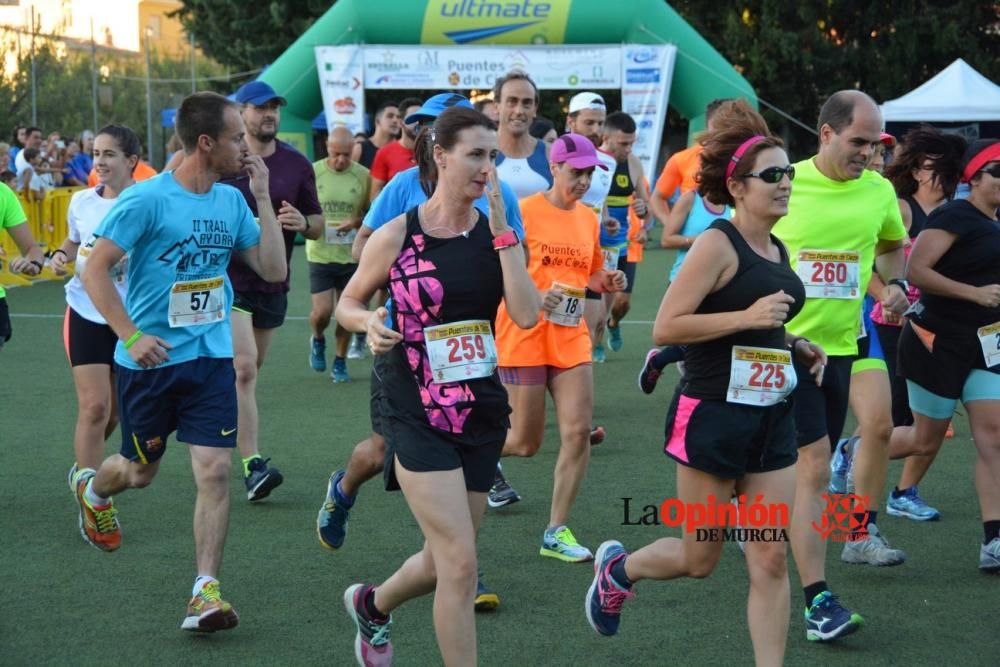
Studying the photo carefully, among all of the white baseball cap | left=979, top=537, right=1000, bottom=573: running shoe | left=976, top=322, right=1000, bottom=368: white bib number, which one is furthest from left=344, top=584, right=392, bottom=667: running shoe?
the white baseball cap

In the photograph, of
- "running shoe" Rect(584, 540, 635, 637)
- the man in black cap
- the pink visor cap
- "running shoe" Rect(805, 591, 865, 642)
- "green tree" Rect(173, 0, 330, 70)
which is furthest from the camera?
"green tree" Rect(173, 0, 330, 70)

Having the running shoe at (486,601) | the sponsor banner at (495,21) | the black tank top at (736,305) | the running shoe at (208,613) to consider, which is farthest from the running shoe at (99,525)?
the sponsor banner at (495,21)

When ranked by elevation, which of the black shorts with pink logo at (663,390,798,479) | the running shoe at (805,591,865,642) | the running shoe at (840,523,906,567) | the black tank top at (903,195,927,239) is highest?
the black tank top at (903,195,927,239)

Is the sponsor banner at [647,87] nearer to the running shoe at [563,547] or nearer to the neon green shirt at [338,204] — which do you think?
the neon green shirt at [338,204]

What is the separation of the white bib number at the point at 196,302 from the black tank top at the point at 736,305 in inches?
78.6

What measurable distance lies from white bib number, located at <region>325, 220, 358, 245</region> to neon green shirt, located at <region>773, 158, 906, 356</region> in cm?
596

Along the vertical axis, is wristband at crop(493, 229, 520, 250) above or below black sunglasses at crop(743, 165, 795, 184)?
below

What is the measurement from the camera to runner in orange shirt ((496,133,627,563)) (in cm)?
602

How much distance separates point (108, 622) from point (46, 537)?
4.67ft

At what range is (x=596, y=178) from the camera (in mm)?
8844

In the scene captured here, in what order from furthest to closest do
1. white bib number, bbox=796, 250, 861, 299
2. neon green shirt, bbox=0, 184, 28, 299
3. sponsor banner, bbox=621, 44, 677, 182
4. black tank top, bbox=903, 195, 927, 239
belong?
sponsor banner, bbox=621, 44, 677, 182
neon green shirt, bbox=0, 184, 28, 299
black tank top, bbox=903, 195, 927, 239
white bib number, bbox=796, 250, 861, 299

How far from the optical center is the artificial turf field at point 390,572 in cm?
483

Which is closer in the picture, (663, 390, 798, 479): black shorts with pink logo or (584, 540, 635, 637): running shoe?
(663, 390, 798, 479): black shorts with pink logo

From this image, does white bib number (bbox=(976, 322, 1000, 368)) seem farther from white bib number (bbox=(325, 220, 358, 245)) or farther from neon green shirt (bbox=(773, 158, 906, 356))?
white bib number (bbox=(325, 220, 358, 245))
